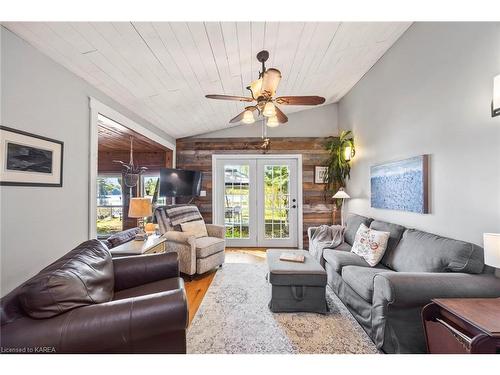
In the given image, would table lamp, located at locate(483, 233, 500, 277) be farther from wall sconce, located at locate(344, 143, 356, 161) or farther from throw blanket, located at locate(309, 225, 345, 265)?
wall sconce, located at locate(344, 143, 356, 161)

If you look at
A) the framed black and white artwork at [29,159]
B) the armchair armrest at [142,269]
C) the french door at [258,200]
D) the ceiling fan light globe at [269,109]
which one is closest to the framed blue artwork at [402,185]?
the ceiling fan light globe at [269,109]

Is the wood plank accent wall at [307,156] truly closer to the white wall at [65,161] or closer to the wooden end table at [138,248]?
the wooden end table at [138,248]

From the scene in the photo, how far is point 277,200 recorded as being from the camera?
4.72 metres

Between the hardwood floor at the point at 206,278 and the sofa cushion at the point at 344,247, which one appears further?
the sofa cushion at the point at 344,247

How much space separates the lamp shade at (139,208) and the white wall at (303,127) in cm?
245

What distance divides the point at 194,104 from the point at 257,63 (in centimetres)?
118

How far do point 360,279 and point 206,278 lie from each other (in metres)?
2.02

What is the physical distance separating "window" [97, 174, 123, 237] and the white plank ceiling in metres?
2.86

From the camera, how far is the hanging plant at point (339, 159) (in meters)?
4.06

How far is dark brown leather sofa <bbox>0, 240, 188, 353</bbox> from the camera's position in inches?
37.5

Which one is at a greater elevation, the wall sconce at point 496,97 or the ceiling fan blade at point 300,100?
the ceiling fan blade at point 300,100

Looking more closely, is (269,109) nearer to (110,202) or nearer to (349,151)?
(349,151)

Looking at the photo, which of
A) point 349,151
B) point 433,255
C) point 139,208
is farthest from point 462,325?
point 349,151

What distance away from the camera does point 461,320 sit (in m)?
1.27
